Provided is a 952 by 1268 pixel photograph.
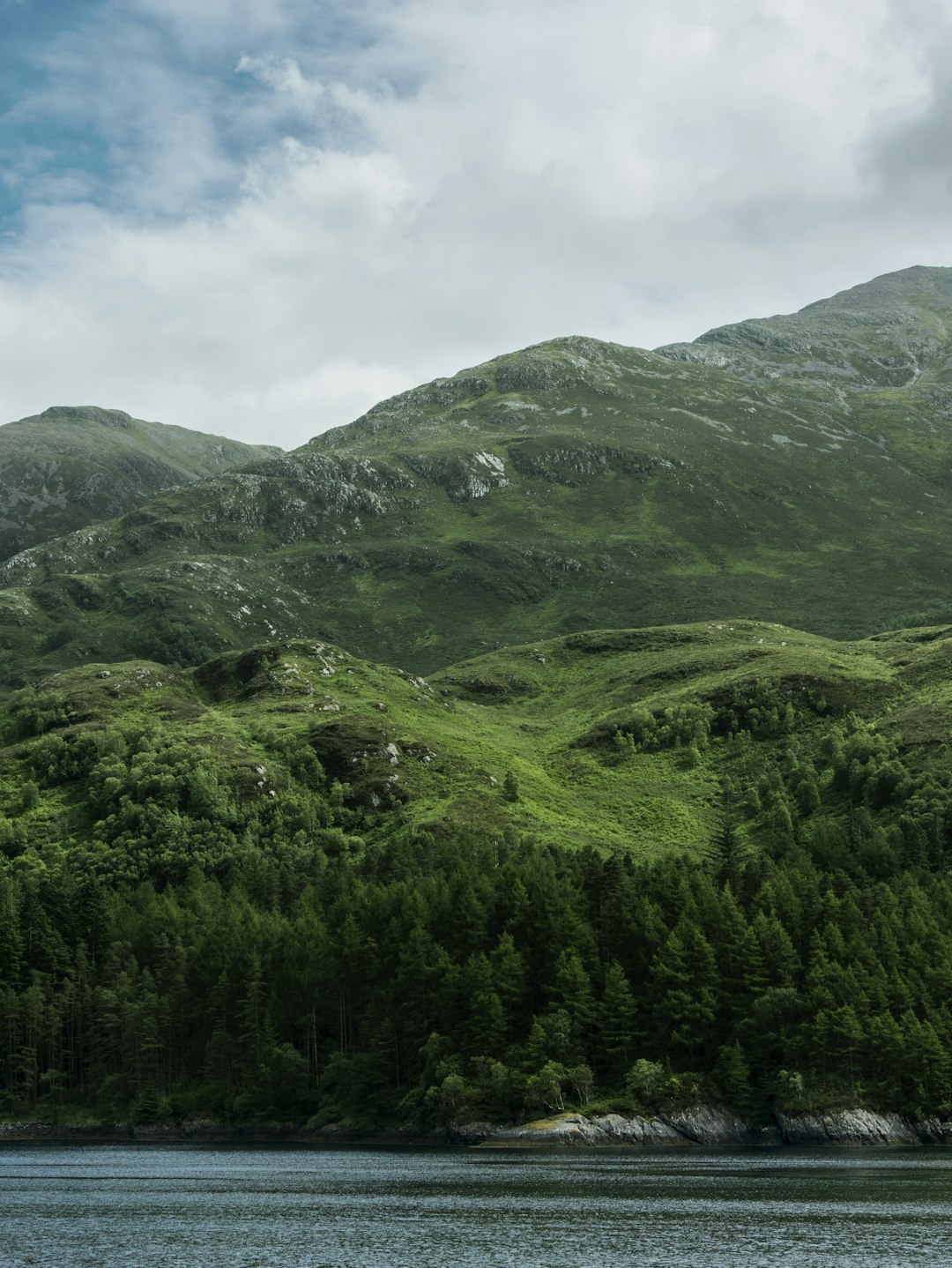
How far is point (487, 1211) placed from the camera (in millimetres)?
91250

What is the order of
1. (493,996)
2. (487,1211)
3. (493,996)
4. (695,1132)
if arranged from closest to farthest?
(487,1211) → (695,1132) → (493,996) → (493,996)

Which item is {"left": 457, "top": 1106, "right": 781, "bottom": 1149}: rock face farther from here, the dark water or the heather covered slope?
the dark water

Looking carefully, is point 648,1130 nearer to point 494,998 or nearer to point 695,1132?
point 695,1132

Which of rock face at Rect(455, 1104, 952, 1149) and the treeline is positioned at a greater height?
the treeline

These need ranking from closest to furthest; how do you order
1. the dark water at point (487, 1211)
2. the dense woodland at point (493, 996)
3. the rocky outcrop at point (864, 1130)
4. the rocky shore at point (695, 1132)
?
1. the dark water at point (487, 1211)
2. the rocky outcrop at point (864, 1130)
3. the rocky shore at point (695, 1132)
4. the dense woodland at point (493, 996)

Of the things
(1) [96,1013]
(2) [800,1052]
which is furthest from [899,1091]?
(1) [96,1013]

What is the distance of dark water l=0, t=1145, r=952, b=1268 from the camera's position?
76312 millimetres

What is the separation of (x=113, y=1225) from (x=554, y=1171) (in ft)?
127

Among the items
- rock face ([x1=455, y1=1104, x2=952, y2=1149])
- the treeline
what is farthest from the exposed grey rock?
the treeline

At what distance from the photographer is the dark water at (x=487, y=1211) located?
76.3 meters

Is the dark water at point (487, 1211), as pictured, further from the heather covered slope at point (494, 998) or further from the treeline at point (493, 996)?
the treeline at point (493, 996)

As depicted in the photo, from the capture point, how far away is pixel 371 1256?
252ft

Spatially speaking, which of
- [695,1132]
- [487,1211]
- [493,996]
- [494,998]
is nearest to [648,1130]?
[695,1132]

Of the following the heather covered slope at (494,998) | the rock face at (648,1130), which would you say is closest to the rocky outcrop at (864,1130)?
the heather covered slope at (494,998)
